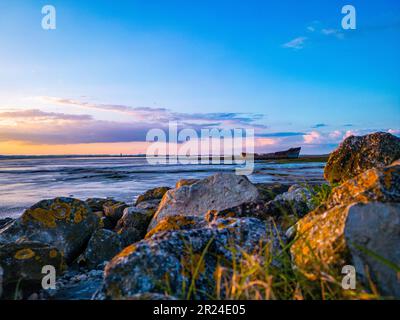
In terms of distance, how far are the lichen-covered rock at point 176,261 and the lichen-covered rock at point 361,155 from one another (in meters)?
3.49

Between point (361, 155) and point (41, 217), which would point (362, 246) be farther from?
point (41, 217)

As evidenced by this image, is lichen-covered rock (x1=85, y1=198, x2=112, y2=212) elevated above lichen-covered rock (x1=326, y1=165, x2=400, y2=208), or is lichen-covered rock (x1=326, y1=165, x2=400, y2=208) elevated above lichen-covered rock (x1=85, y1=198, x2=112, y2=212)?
lichen-covered rock (x1=326, y1=165, x2=400, y2=208)

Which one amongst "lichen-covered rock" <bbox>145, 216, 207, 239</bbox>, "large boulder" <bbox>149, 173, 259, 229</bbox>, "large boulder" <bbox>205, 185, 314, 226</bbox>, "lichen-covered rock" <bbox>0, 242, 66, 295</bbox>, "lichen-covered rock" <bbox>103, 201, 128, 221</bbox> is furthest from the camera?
"lichen-covered rock" <bbox>103, 201, 128, 221</bbox>

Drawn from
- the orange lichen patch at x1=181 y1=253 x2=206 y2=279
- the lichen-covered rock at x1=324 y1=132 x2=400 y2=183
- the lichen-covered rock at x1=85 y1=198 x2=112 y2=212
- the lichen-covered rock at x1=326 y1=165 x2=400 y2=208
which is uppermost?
the lichen-covered rock at x1=324 y1=132 x2=400 y2=183

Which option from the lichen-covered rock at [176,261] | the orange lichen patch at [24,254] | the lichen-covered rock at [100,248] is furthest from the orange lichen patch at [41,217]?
the lichen-covered rock at [176,261]

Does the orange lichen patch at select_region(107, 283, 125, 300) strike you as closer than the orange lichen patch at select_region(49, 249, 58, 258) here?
Yes

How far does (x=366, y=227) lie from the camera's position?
305 centimetres

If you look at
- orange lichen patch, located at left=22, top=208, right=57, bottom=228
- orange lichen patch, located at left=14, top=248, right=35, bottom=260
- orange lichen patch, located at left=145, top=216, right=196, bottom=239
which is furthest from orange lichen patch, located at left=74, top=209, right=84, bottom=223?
orange lichen patch, located at left=145, top=216, right=196, bottom=239

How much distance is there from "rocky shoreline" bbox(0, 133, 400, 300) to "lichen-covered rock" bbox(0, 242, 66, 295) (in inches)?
0.5

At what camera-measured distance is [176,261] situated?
11.1ft

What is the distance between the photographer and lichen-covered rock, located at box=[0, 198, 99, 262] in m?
6.68

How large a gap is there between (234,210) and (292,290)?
113 inches

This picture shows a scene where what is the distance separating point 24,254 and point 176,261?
9.34ft

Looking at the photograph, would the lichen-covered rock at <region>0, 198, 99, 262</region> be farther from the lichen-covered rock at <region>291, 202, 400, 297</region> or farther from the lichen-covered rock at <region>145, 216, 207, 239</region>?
the lichen-covered rock at <region>291, 202, 400, 297</region>
